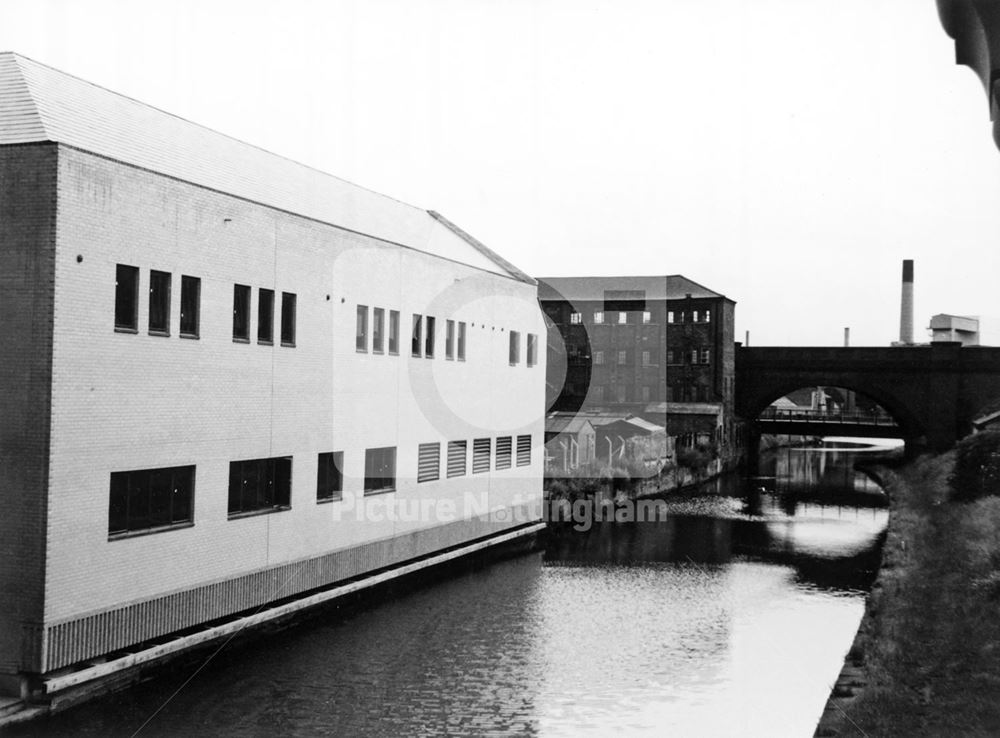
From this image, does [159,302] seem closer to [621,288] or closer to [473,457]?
[473,457]

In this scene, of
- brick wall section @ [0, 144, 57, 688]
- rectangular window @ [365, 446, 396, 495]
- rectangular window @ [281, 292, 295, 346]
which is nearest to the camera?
brick wall section @ [0, 144, 57, 688]

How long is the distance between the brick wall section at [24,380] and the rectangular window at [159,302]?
6.18ft

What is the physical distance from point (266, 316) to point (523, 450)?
1189 centimetres

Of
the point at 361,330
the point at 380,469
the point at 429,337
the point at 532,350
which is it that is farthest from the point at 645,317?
the point at 361,330

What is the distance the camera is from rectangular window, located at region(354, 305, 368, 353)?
18156 mm

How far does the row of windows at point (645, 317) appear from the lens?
54.8 m

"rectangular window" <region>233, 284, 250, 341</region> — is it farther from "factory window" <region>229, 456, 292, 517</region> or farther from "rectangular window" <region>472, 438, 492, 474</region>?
"rectangular window" <region>472, 438, 492, 474</region>

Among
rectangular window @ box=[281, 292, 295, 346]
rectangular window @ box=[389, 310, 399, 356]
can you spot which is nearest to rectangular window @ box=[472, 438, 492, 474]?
rectangular window @ box=[389, 310, 399, 356]

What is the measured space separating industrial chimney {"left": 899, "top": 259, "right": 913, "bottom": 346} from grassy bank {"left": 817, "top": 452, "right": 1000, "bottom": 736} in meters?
41.4

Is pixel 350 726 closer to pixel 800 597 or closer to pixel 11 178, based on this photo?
pixel 11 178

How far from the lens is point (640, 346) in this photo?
5791 centimetres

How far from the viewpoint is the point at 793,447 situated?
73.2 meters

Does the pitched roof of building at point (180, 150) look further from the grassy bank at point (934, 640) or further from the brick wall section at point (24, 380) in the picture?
the grassy bank at point (934, 640)

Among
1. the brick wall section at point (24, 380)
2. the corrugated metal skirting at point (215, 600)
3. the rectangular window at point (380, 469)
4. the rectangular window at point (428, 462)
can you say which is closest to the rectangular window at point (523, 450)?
the corrugated metal skirting at point (215, 600)
